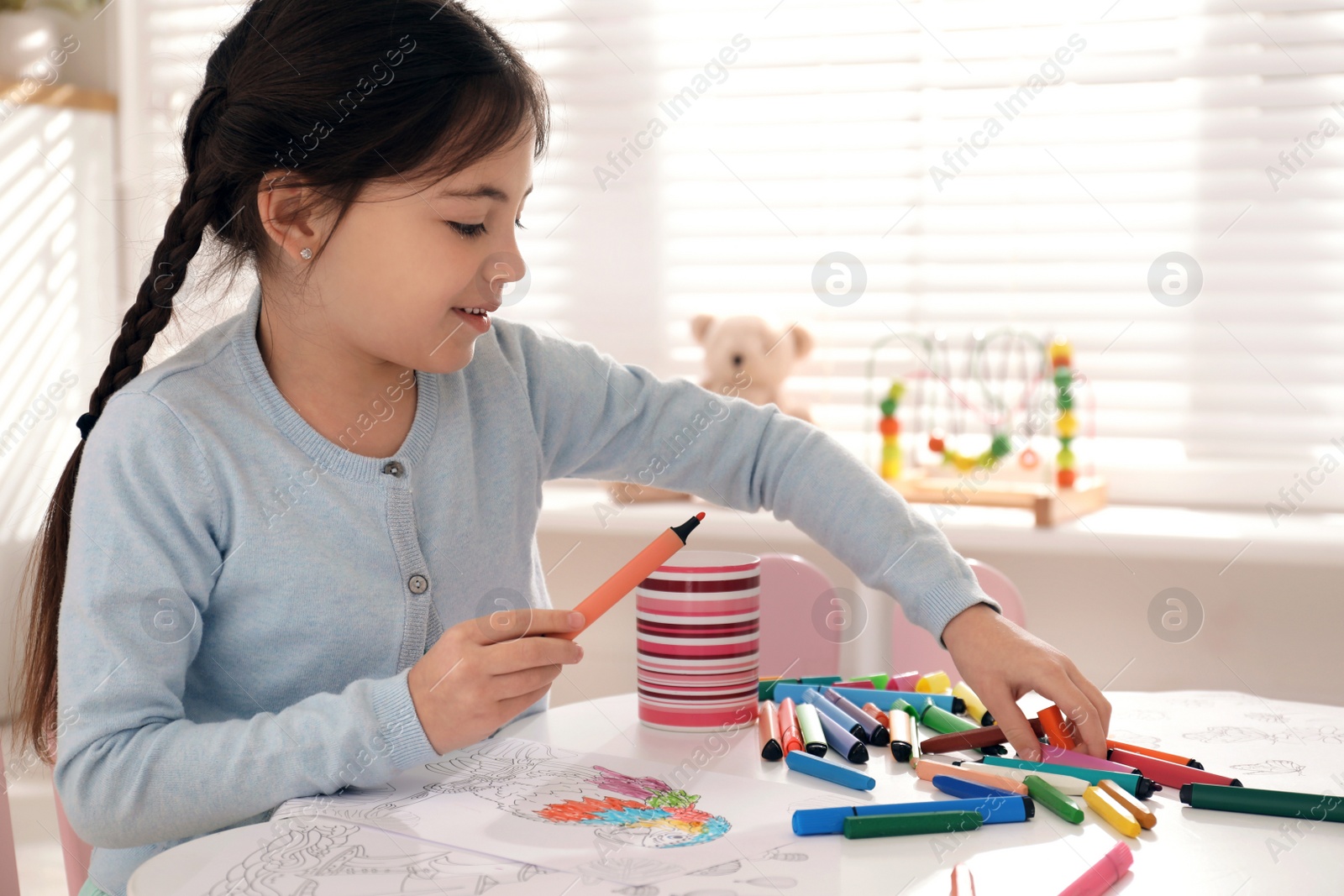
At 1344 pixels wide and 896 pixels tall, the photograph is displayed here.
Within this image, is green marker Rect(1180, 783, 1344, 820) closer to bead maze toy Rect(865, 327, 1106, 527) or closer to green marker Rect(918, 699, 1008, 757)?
green marker Rect(918, 699, 1008, 757)

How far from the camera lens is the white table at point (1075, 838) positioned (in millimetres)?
556

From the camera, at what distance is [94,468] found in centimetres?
75

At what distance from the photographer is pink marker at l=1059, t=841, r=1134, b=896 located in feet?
1.76

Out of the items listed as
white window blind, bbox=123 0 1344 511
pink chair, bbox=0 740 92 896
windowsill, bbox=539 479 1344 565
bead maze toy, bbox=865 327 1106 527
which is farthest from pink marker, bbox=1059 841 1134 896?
white window blind, bbox=123 0 1344 511

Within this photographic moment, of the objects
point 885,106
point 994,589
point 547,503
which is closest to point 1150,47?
point 885,106

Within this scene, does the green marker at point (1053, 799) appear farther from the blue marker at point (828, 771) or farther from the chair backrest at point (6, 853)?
the chair backrest at point (6, 853)

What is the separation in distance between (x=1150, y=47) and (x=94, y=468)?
148 cm

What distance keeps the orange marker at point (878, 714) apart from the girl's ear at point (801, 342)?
3.21ft

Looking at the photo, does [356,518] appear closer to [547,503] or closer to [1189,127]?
[547,503]

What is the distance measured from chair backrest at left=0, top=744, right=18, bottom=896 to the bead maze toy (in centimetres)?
117

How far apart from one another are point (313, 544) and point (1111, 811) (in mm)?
527

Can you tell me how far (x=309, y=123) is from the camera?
794 mm

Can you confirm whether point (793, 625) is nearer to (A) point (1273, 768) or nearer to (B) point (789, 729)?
(B) point (789, 729)

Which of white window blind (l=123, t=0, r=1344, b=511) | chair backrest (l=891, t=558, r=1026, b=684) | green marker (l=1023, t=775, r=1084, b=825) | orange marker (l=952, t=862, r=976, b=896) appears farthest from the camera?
white window blind (l=123, t=0, r=1344, b=511)
